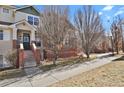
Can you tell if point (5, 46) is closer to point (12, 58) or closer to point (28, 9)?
point (12, 58)

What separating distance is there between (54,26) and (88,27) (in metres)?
6.11

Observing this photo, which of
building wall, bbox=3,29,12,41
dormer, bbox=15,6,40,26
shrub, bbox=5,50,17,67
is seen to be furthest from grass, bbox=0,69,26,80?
dormer, bbox=15,6,40,26

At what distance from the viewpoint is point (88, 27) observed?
2009 centimetres

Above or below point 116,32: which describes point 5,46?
below

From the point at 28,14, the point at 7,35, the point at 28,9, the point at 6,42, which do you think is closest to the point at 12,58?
the point at 6,42

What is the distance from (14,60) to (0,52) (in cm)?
321

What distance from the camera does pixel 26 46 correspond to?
71.5ft

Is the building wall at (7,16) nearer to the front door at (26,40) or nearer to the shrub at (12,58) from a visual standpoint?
the front door at (26,40)

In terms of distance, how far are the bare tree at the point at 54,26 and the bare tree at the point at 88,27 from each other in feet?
14.8

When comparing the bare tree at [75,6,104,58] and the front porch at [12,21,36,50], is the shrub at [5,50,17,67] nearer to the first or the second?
the front porch at [12,21,36,50]

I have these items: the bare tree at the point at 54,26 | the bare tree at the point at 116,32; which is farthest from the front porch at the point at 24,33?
the bare tree at the point at 116,32

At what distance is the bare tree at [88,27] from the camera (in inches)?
789
